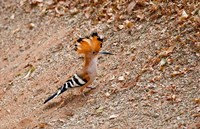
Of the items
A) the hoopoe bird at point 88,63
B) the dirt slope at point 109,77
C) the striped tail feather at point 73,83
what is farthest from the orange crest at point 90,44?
the dirt slope at point 109,77

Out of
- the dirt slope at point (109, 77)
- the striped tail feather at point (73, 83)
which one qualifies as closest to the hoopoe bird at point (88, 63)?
the striped tail feather at point (73, 83)

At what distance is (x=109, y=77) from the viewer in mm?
8531

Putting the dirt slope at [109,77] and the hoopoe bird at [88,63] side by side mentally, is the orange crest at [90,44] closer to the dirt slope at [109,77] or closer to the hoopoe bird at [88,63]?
the hoopoe bird at [88,63]

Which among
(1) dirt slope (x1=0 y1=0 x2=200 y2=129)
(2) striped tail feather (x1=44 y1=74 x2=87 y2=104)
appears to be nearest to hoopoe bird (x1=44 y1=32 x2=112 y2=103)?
(2) striped tail feather (x1=44 y1=74 x2=87 y2=104)

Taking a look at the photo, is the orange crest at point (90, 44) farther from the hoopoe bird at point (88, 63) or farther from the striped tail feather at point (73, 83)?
the striped tail feather at point (73, 83)

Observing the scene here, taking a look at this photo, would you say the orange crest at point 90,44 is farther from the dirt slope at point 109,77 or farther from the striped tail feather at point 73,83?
the dirt slope at point 109,77

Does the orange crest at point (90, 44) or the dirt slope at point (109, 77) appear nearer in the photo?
the dirt slope at point (109, 77)

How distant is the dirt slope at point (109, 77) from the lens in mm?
7531

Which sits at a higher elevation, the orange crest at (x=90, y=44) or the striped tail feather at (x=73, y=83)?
the orange crest at (x=90, y=44)

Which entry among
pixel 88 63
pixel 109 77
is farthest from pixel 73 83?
pixel 109 77

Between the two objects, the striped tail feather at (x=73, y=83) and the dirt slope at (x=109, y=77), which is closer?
the dirt slope at (x=109, y=77)

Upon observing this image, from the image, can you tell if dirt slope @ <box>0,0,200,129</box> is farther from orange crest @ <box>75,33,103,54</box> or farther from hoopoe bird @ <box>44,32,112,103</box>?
orange crest @ <box>75,33,103,54</box>

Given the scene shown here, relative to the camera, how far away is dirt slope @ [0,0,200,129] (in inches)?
297

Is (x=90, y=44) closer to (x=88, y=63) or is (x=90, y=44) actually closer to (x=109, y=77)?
(x=88, y=63)
